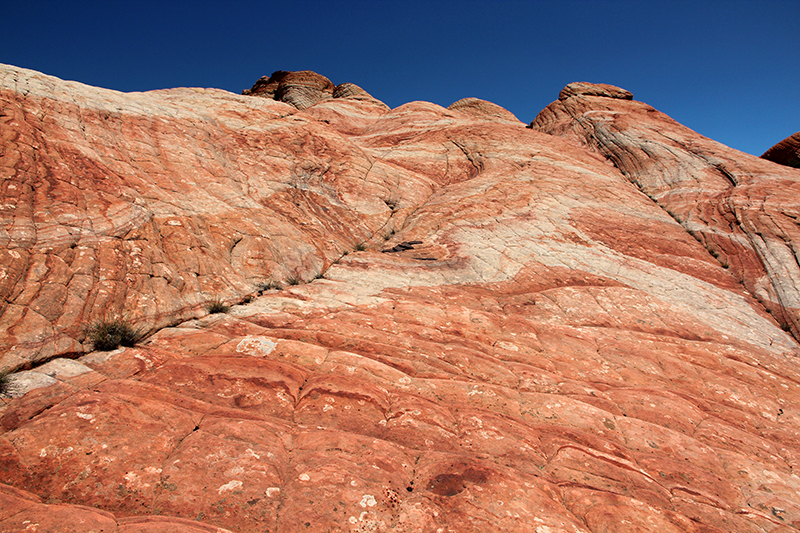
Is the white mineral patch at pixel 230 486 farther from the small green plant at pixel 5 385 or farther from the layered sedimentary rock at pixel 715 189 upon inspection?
the layered sedimentary rock at pixel 715 189

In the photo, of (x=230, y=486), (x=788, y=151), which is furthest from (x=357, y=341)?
(x=788, y=151)

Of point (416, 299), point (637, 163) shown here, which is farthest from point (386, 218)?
point (637, 163)

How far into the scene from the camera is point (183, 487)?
3.98m

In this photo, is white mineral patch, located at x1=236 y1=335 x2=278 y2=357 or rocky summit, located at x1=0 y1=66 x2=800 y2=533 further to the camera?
white mineral patch, located at x1=236 y1=335 x2=278 y2=357

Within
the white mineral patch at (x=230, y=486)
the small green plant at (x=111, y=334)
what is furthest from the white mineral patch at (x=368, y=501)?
the small green plant at (x=111, y=334)

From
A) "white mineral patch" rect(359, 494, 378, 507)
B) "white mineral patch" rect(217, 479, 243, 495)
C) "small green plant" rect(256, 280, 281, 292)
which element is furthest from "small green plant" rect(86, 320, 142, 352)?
"white mineral patch" rect(359, 494, 378, 507)

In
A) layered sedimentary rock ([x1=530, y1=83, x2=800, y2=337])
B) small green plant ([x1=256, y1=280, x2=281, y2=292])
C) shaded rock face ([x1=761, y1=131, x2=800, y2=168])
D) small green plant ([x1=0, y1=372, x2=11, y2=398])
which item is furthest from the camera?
shaded rock face ([x1=761, y1=131, x2=800, y2=168])

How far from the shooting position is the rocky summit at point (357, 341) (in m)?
4.21

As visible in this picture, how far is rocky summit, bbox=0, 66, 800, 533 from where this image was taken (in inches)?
166

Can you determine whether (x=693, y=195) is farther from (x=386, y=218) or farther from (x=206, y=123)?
(x=206, y=123)

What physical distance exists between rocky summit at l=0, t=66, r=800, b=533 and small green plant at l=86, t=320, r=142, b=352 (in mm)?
48

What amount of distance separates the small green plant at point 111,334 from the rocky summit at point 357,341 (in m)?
0.05

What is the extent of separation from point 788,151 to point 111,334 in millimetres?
34246

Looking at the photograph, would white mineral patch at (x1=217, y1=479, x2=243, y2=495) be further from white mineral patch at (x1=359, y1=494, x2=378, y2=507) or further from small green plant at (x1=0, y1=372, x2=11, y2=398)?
small green plant at (x1=0, y1=372, x2=11, y2=398)
